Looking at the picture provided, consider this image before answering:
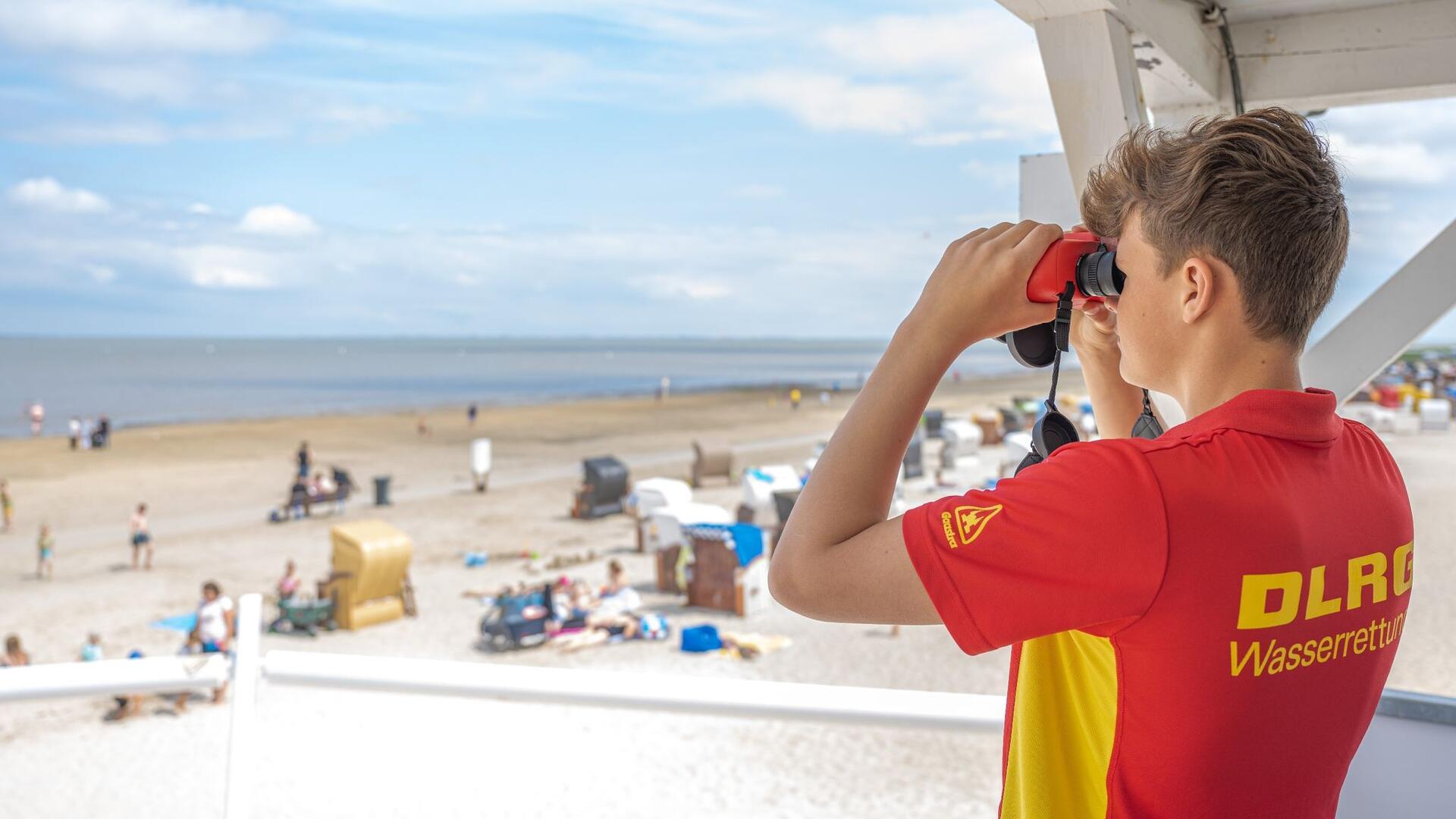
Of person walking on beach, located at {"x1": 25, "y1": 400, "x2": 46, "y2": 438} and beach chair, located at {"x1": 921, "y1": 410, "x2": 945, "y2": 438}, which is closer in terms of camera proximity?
beach chair, located at {"x1": 921, "y1": 410, "x2": 945, "y2": 438}

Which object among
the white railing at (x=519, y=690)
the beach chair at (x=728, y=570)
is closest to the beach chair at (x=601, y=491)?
the beach chair at (x=728, y=570)

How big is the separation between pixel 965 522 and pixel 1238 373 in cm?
30

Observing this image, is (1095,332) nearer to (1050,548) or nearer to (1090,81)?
(1050,548)

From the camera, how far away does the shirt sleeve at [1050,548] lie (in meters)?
0.84

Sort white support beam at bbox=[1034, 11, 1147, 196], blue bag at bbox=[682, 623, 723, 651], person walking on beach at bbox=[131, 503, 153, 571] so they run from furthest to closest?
1. person walking on beach at bbox=[131, 503, 153, 571]
2. blue bag at bbox=[682, 623, 723, 651]
3. white support beam at bbox=[1034, 11, 1147, 196]

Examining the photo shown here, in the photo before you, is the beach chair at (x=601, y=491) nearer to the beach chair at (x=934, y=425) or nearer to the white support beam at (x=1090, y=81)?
the beach chair at (x=934, y=425)

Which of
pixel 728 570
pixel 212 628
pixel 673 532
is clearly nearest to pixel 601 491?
pixel 673 532

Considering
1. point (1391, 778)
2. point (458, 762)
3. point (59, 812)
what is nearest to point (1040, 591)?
point (1391, 778)

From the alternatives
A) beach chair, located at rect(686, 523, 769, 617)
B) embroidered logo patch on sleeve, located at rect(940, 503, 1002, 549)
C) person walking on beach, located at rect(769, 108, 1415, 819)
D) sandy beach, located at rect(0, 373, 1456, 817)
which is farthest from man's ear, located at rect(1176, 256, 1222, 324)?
beach chair, located at rect(686, 523, 769, 617)

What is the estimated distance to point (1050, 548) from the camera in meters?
0.84

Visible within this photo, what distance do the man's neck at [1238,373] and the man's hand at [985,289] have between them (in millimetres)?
140

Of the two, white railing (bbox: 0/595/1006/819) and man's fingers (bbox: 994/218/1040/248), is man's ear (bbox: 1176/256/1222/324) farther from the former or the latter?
white railing (bbox: 0/595/1006/819)

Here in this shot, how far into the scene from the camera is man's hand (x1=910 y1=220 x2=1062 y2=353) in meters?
0.97

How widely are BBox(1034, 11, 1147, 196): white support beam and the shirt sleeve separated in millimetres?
1141
